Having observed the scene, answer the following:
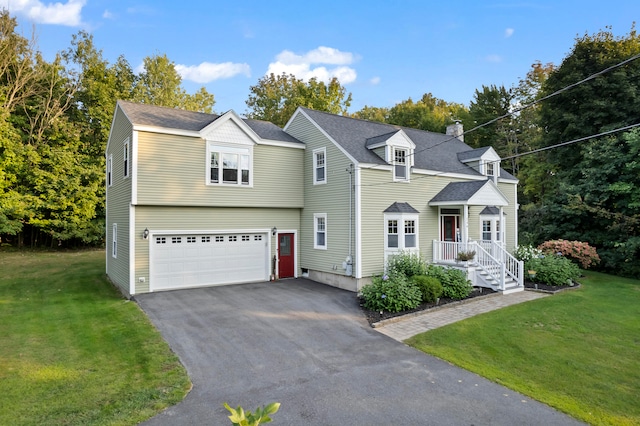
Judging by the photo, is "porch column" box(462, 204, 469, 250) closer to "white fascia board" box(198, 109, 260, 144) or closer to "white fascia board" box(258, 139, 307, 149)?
"white fascia board" box(258, 139, 307, 149)

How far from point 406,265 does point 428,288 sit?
1.92 metres

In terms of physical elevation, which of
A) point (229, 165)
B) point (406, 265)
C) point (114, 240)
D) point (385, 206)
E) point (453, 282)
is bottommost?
point (453, 282)

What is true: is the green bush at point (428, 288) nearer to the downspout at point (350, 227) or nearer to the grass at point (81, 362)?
the downspout at point (350, 227)

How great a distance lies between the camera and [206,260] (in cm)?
1452

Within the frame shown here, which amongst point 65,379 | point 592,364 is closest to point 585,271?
point 592,364

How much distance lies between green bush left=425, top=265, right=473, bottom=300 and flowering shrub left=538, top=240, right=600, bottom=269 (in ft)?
25.1

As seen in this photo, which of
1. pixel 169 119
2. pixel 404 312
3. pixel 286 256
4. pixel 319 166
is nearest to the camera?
pixel 404 312

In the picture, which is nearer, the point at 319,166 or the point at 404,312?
the point at 404,312

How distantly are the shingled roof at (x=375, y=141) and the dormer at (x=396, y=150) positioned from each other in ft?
0.42

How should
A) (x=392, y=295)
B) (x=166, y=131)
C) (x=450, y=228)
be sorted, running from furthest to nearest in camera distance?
1. (x=450, y=228)
2. (x=166, y=131)
3. (x=392, y=295)

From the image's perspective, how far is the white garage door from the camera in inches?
537

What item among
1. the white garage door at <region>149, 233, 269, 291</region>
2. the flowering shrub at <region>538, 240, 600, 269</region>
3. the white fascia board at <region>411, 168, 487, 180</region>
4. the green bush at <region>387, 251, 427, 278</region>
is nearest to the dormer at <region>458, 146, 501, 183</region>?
the white fascia board at <region>411, 168, 487, 180</region>

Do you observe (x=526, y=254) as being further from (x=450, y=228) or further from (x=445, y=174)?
(x=445, y=174)

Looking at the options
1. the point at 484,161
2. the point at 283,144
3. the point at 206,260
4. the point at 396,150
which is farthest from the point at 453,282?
the point at 206,260
